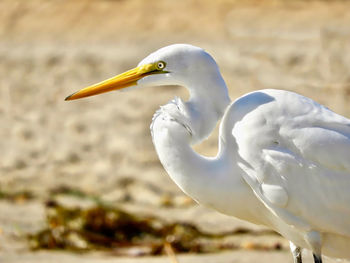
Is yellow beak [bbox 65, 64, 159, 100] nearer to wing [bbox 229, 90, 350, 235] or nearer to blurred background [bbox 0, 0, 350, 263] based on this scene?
wing [bbox 229, 90, 350, 235]

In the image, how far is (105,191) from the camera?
6371 millimetres

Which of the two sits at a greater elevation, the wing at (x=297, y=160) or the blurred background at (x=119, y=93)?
the wing at (x=297, y=160)

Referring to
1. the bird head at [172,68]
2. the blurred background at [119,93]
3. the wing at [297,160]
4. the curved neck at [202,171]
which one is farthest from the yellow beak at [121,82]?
the blurred background at [119,93]

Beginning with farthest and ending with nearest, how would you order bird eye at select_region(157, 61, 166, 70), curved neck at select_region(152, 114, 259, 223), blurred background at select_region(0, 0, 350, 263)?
1. blurred background at select_region(0, 0, 350, 263)
2. bird eye at select_region(157, 61, 166, 70)
3. curved neck at select_region(152, 114, 259, 223)

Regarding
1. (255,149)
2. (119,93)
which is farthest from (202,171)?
(119,93)

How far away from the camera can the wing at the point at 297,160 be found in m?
3.03

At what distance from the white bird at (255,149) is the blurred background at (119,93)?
1323 millimetres

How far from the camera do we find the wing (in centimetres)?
303

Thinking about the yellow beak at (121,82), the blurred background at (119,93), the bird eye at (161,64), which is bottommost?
the blurred background at (119,93)

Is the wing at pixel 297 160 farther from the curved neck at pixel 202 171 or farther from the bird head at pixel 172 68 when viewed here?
the bird head at pixel 172 68

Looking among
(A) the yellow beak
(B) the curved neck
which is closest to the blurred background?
(B) the curved neck

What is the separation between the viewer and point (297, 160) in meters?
3.04

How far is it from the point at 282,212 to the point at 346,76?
535cm

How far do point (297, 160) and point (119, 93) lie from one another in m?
3.32
